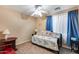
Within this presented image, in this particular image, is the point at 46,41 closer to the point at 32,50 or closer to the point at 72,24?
the point at 32,50

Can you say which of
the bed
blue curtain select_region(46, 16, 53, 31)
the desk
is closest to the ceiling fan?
blue curtain select_region(46, 16, 53, 31)

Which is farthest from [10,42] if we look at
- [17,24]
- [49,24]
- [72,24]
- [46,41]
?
[72,24]

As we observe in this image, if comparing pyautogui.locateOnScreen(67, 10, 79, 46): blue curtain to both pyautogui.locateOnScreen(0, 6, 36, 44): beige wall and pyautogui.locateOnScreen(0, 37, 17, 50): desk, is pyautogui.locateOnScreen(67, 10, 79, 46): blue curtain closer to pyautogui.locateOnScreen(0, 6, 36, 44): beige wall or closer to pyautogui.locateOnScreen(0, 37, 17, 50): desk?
pyautogui.locateOnScreen(0, 6, 36, 44): beige wall

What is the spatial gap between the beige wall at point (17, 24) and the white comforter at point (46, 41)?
14cm

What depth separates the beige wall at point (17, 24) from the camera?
1.33 meters

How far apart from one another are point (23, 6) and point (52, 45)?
888 millimetres

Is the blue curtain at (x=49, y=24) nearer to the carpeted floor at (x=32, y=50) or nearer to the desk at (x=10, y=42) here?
the carpeted floor at (x=32, y=50)

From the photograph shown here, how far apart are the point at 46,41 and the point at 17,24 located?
63 cm

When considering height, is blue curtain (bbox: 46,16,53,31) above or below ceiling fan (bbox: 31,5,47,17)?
below

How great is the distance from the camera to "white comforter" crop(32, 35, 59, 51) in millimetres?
1425

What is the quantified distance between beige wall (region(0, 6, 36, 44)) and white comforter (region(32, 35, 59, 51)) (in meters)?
0.14
